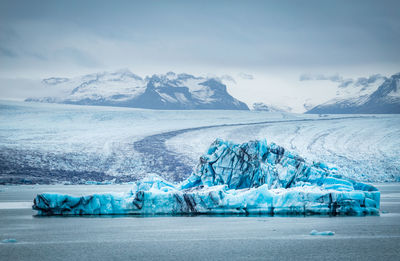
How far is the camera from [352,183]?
15.1 metres

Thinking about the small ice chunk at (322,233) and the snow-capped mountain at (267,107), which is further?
the snow-capped mountain at (267,107)

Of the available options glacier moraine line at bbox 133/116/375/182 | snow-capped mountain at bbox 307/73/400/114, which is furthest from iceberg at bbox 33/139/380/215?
snow-capped mountain at bbox 307/73/400/114

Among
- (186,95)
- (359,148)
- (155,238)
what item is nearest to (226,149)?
(155,238)

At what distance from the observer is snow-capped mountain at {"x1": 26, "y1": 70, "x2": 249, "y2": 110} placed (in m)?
112

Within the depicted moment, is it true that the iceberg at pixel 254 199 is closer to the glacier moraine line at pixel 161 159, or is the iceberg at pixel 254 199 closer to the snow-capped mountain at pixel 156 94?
the glacier moraine line at pixel 161 159

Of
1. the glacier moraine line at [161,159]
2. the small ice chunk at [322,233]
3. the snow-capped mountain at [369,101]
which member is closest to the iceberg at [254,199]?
the small ice chunk at [322,233]

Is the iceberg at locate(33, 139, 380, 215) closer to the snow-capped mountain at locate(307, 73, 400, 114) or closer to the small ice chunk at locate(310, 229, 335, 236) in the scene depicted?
the small ice chunk at locate(310, 229, 335, 236)

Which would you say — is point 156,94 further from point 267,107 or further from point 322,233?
point 322,233

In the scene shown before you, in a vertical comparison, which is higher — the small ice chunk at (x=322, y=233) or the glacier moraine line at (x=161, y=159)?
the glacier moraine line at (x=161, y=159)

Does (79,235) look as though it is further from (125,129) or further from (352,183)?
(125,129)

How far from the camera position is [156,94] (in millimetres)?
113812

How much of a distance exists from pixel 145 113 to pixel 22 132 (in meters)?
13.8

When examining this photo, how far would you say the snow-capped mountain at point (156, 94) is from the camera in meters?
112

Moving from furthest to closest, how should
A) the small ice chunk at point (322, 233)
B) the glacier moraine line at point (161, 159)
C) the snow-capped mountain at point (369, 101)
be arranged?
the snow-capped mountain at point (369, 101) < the glacier moraine line at point (161, 159) < the small ice chunk at point (322, 233)
